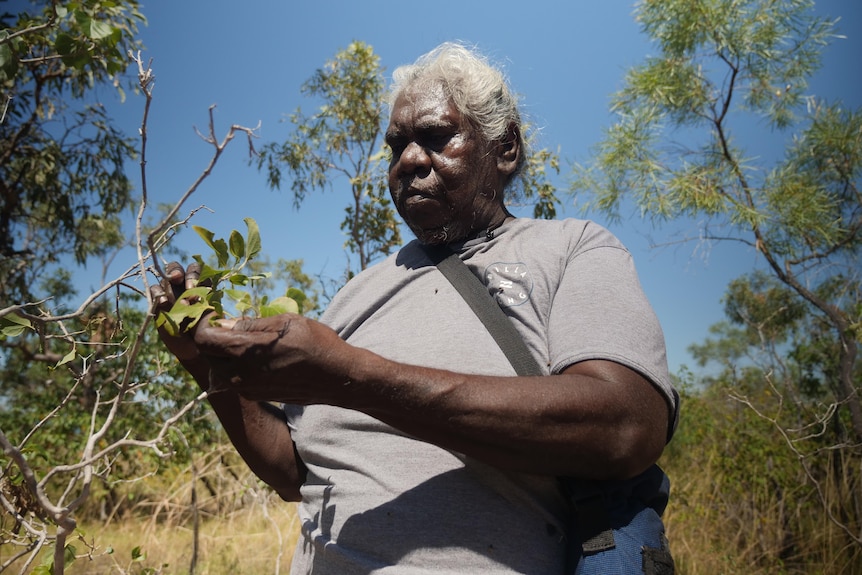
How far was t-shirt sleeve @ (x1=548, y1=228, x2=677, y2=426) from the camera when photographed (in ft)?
3.74

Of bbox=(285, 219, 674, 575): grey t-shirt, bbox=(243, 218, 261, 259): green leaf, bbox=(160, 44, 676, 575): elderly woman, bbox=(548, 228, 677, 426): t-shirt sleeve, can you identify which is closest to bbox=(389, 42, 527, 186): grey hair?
bbox=(160, 44, 676, 575): elderly woman

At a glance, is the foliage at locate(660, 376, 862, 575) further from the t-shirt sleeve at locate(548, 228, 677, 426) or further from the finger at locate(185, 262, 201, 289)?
the finger at locate(185, 262, 201, 289)

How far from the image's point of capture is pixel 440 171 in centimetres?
175

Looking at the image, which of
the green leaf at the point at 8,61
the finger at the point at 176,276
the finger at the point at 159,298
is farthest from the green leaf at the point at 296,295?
the green leaf at the point at 8,61

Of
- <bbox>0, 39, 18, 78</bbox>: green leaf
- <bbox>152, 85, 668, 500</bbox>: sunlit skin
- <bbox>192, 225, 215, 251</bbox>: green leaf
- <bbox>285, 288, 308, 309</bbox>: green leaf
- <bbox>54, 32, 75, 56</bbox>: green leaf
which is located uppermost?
<bbox>54, 32, 75, 56</bbox>: green leaf

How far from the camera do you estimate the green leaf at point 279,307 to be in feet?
3.31

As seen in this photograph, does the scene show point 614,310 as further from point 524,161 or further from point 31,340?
point 31,340

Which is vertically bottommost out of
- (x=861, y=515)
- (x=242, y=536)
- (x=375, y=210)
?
(x=242, y=536)

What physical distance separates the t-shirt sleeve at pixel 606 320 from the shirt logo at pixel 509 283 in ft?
0.30

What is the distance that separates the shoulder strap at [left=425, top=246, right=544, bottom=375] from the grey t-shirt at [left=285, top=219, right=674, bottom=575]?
25 mm

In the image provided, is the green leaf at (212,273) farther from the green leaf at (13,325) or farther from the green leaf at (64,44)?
the green leaf at (64,44)

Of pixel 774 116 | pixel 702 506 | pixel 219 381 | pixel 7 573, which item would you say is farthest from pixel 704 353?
pixel 219 381

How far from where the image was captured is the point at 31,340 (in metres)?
8.73

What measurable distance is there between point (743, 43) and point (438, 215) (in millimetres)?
7147
